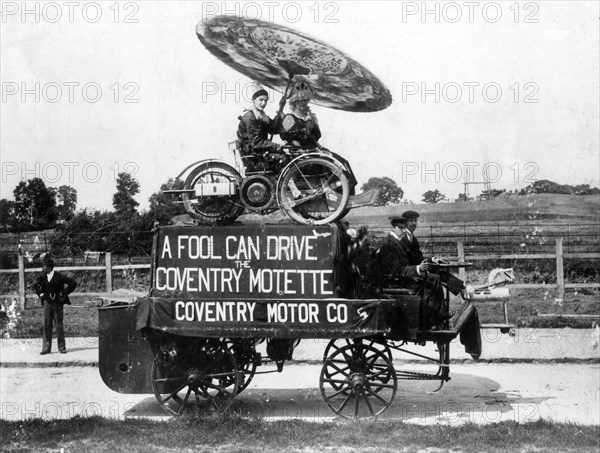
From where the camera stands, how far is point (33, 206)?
31.0 metres

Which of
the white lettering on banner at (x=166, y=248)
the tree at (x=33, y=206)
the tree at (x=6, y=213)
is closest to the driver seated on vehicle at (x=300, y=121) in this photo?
the white lettering on banner at (x=166, y=248)

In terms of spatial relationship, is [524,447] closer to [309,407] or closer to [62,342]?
[309,407]

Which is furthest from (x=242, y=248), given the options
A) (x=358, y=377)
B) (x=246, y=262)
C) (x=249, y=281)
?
(x=358, y=377)

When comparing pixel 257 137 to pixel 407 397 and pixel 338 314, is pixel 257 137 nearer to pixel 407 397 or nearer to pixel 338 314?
pixel 338 314

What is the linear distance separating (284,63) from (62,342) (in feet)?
25.6

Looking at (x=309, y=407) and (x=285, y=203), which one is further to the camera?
(x=309, y=407)

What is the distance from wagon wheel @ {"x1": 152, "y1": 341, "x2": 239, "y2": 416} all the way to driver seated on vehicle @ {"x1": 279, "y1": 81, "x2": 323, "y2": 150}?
8.94 ft

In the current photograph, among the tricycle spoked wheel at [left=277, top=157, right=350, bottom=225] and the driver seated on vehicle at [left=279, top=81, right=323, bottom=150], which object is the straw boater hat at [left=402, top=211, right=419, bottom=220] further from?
the driver seated on vehicle at [left=279, top=81, right=323, bottom=150]

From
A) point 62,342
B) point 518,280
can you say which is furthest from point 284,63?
point 518,280

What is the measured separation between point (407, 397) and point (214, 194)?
407cm

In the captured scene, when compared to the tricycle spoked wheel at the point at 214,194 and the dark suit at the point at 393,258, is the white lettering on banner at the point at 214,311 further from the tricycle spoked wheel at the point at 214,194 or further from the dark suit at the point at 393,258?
the dark suit at the point at 393,258

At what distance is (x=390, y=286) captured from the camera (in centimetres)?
845

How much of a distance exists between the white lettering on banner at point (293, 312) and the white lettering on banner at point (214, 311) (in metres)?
0.24

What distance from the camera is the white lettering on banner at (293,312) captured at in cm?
768
